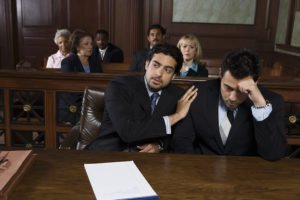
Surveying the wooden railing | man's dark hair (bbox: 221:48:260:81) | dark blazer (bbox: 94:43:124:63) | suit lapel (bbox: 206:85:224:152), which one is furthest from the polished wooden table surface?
dark blazer (bbox: 94:43:124:63)

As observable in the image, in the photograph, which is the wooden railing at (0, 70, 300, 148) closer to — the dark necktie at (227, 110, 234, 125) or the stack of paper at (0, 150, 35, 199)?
the dark necktie at (227, 110, 234, 125)

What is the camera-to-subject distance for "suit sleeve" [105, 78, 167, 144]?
6.56 ft

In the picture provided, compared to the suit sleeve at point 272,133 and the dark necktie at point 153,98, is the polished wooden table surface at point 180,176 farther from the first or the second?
the dark necktie at point 153,98

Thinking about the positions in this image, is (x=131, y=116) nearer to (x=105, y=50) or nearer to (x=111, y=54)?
(x=111, y=54)

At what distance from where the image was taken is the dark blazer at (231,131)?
6.02 feet

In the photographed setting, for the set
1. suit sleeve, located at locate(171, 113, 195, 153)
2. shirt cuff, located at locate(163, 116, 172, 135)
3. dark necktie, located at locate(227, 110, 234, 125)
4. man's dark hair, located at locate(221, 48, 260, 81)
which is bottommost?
suit sleeve, located at locate(171, 113, 195, 153)

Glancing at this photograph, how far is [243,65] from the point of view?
1.81 meters

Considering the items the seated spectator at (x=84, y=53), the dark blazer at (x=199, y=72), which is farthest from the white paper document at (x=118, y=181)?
the seated spectator at (x=84, y=53)

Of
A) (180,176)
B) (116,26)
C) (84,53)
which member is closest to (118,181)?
(180,176)

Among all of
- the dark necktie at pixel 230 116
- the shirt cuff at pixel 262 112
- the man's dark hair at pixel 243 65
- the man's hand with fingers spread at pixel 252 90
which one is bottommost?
the dark necktie at pixel 230 116

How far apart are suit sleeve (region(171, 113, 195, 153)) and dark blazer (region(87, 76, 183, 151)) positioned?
0.07 meters

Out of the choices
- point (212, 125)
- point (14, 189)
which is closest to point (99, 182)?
point (14, 189)

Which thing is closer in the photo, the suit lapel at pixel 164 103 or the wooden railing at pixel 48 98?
the suit lapel at pixel 164 103

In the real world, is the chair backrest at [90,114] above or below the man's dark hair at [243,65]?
below
